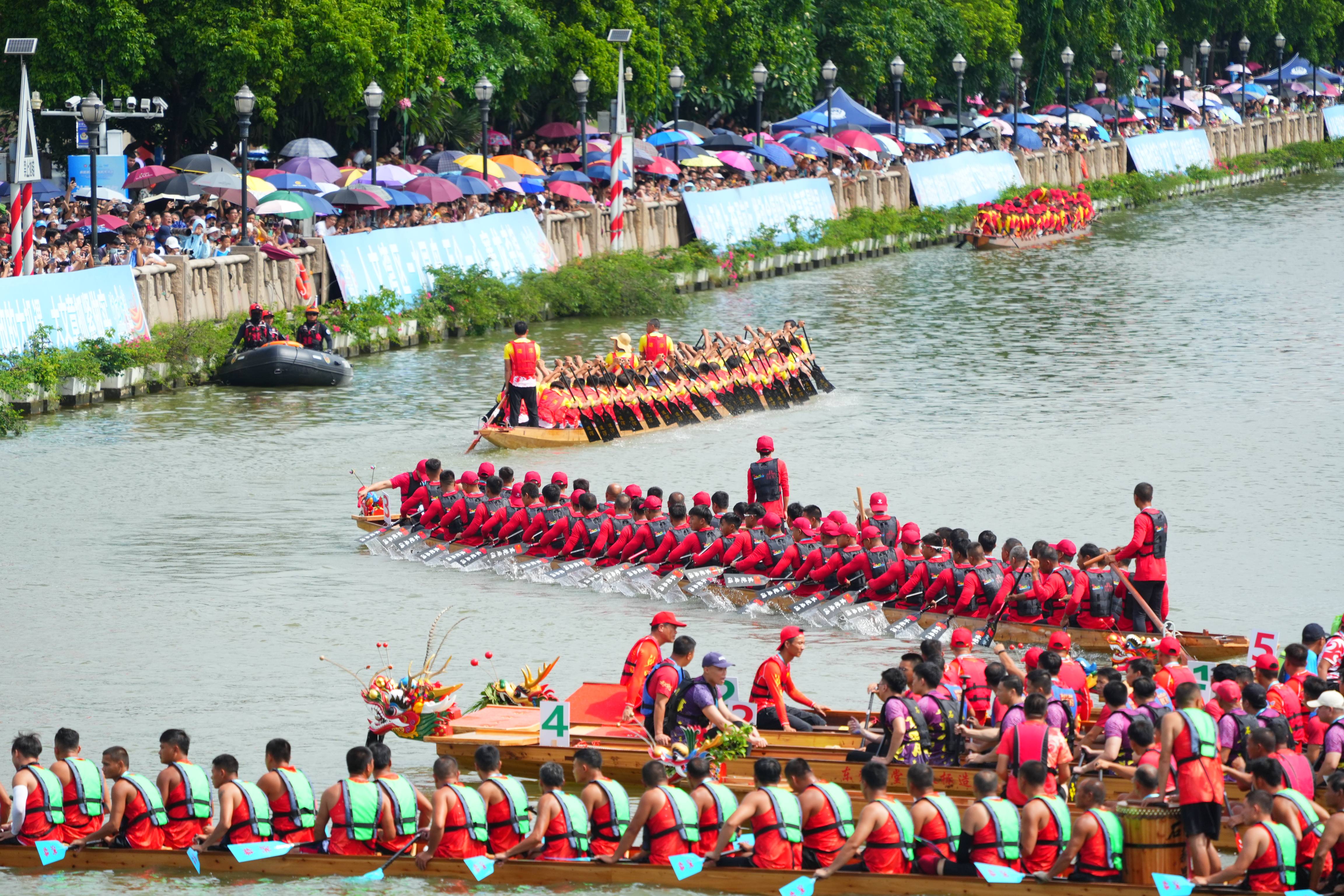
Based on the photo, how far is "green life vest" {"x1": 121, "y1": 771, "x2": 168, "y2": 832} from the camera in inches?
554

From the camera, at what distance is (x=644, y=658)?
16.1 m

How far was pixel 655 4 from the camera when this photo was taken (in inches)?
2101

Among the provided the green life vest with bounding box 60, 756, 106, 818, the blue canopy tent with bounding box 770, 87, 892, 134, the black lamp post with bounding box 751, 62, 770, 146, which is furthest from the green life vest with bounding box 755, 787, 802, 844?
the blue canopy tent with bounding box 770, 87, 892, 134

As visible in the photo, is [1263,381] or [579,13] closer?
[1263,381]

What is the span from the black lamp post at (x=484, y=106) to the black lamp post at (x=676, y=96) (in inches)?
252

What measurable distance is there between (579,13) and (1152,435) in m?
25.1

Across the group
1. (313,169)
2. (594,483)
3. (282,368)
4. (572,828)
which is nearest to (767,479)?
(594,483)

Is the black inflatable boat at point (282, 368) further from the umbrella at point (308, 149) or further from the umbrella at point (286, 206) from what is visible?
the umbrella at point (308, 149)

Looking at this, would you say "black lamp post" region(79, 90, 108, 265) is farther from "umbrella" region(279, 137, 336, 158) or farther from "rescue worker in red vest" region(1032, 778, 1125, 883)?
"rescue worker in red vest" region(1032, 778, 1125, 883)

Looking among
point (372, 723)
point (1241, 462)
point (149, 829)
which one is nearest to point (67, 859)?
point (149, 829)

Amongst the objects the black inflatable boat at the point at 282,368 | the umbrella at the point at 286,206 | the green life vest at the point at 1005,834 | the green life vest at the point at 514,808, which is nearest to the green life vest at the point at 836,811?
the green life vest at the point at 1005,834

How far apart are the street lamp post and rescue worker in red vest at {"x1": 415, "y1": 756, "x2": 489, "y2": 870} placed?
46.6m

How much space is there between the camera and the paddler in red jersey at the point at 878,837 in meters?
13.0

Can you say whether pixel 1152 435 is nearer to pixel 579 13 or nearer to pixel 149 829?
pixel 149 829
